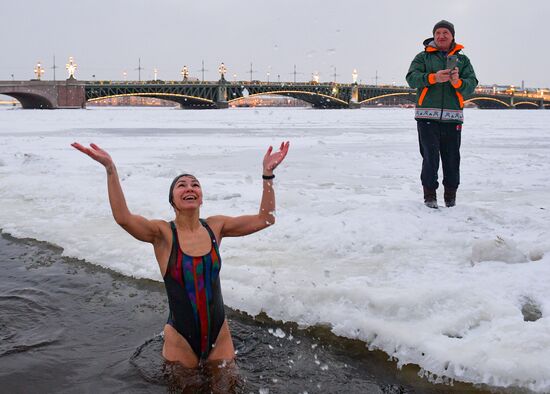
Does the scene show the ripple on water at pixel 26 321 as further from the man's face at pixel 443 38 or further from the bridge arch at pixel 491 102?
the bridge arch at pixel 491 102

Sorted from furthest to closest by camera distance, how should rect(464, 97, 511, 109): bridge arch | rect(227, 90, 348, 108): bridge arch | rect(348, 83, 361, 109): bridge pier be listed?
rect(464, 97, 511, 109): bridge arch, rect(348, 83, 361, 109): bridge pier, rect(227, 90, 348, 108): bridge arch

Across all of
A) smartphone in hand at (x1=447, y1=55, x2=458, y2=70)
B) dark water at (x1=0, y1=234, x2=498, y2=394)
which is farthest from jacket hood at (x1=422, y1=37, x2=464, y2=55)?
dark water at (x1=0, y1=234, x2=498, y2=394)

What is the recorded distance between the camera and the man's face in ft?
19.9

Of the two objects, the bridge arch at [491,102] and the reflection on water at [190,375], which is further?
the bridge arch at [491,102]

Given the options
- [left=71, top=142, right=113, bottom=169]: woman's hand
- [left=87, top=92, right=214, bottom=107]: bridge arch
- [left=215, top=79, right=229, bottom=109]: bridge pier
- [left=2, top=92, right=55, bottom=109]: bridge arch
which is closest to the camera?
[left=71, top=142, right=113, bottom=169]: woman's hand

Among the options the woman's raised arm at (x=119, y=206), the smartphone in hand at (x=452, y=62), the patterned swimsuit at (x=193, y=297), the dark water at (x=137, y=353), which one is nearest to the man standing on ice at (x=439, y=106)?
the smartphone in hand at (x=452, y=62)

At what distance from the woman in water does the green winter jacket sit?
3.69 meters

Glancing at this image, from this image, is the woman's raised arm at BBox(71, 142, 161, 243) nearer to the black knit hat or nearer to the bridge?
the black knit hat

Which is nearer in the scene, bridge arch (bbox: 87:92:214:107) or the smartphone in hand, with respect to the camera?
the smartphone in hand

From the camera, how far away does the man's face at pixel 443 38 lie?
19.9 ft

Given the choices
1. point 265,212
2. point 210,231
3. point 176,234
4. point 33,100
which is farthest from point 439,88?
point 33,100

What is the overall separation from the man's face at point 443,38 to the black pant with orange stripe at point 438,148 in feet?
2.81

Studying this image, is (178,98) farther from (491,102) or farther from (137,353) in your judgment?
(137,353)

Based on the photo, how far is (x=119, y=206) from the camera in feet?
9.32
